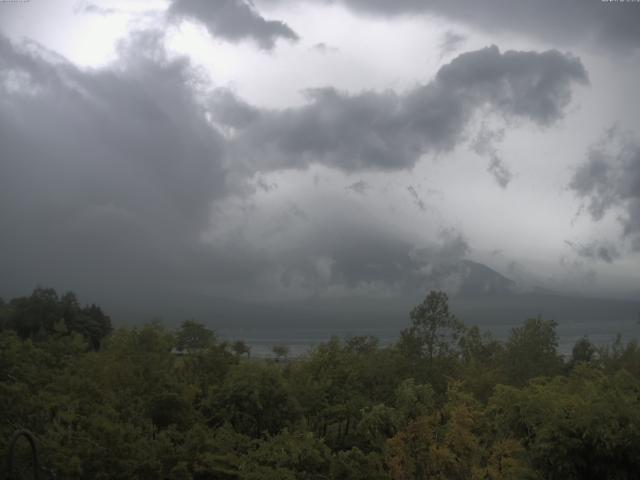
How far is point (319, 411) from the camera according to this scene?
29828mm

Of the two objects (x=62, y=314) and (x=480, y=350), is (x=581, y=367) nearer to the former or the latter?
(x=480, y=350)

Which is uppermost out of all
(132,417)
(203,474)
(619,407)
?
(619,407)

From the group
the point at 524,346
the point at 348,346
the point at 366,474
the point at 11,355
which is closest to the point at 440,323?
the point at 524,346

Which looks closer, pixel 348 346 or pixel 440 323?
pixel 440 323

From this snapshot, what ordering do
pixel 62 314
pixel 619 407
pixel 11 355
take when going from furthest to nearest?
pixel 62 314 → pixel 11 355 → pixel 619 407

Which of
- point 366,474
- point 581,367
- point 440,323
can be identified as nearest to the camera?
point 366,474

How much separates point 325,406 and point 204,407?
5487 mm

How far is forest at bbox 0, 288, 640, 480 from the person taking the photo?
19.3 m

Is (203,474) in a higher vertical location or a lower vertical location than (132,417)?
lower

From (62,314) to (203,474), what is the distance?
231ft

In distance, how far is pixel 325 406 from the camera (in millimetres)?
29797

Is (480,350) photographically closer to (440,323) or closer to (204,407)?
(440,323)

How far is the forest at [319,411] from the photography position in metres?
19.3

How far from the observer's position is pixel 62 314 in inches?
3418
